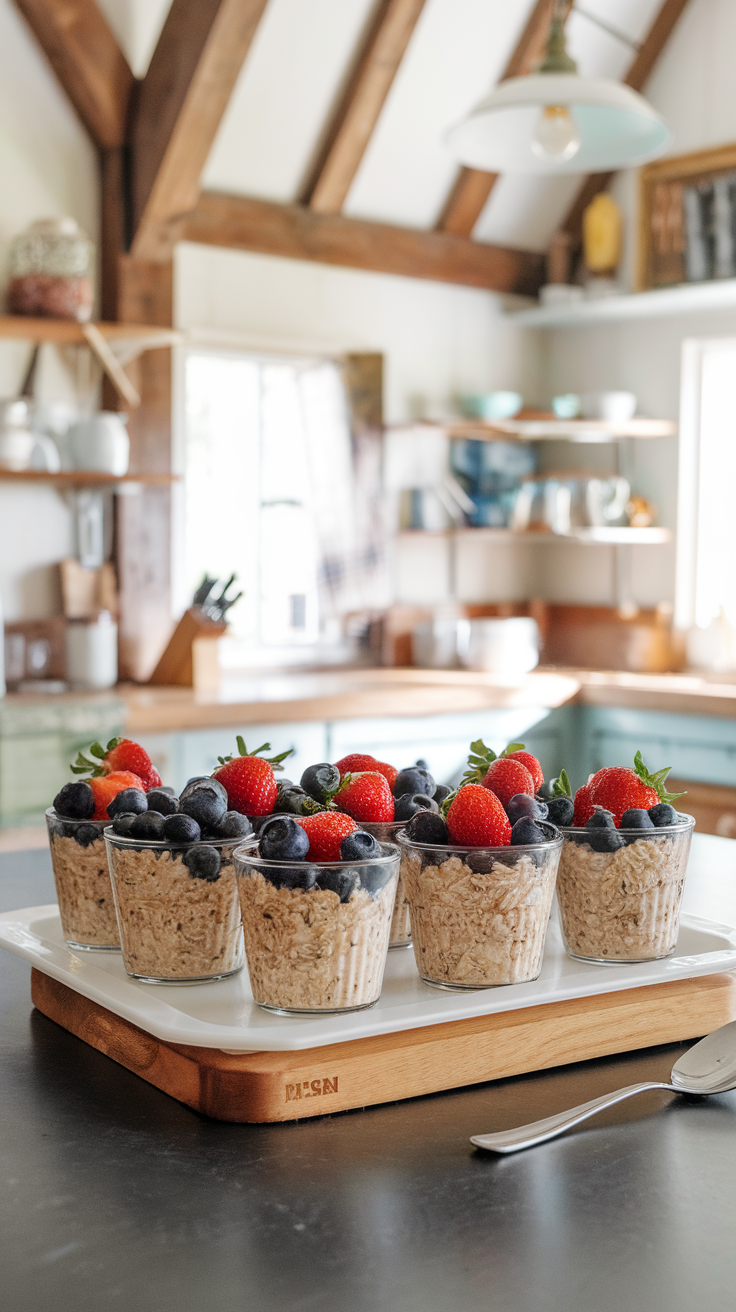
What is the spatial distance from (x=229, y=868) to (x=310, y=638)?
344cm

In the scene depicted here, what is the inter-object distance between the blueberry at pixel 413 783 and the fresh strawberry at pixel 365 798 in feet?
0.24

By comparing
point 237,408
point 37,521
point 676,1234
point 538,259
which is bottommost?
point 676,1234

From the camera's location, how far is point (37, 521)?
144 inches

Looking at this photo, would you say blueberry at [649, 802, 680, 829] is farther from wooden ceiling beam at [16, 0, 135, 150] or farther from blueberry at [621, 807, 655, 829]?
wooden ceiling beam at [16, 0, 135, 150]

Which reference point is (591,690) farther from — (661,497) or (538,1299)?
(538,1299)

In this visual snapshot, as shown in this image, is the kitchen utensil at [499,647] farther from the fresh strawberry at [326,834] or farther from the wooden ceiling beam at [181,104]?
the fresh strawberry at [326,834]

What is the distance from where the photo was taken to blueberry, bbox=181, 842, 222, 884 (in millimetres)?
902

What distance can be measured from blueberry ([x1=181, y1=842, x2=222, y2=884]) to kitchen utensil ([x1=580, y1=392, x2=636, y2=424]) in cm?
369

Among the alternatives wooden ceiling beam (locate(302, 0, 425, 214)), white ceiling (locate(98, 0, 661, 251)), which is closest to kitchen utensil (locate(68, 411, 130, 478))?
white ceiling (locate(98, 0, 661, 251))

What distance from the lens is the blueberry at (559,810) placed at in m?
0.98

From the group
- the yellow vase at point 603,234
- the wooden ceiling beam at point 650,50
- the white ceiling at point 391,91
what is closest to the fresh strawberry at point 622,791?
the white ceiling at point 391,91

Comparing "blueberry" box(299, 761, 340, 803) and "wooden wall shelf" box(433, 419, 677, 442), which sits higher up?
"wooden wall shelf" box(433, 419, 677, 442)

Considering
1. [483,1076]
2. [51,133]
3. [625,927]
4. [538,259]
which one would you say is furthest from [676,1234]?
[538,259]

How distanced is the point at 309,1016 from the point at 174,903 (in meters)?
0.13
